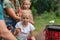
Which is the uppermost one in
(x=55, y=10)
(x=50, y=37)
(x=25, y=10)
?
(x=25, y=10)

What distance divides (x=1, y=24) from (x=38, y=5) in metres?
13.3

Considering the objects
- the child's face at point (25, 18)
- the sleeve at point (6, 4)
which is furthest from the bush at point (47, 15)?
the sleeve at point (6, 4)

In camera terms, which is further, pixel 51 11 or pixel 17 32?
pixel 51 11

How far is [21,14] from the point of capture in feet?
18.8

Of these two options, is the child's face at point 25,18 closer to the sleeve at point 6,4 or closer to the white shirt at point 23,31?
the white shirt at point 23,31

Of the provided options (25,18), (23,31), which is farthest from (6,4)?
(23,31)

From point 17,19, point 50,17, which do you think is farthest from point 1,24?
point 50,17

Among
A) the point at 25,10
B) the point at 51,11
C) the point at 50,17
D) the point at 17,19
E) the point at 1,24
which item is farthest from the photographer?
the point at 51,11

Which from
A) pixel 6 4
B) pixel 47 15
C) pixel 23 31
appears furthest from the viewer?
pixel 47 15

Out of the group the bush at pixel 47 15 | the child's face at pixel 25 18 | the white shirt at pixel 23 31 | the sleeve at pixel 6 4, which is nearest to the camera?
the sleeve at pixel 6 4

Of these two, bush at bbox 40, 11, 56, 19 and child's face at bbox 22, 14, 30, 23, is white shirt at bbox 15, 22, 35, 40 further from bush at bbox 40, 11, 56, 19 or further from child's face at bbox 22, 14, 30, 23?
bush at bbox 40, 11, 56, 19

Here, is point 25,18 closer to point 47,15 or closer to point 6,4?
point 6,4

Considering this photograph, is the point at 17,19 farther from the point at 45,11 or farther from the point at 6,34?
the point at 45,11

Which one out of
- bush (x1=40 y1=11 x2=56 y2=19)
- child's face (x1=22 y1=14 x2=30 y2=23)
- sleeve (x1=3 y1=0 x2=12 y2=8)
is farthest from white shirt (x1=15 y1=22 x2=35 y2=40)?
bush (x1=40 y1=11 x2=56 y2=19)
